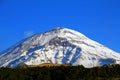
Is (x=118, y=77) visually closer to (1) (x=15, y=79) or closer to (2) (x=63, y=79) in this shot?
(2) (x=63, y=79)

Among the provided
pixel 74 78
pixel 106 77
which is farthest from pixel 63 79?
pixel 106 77

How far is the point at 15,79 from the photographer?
573 ft

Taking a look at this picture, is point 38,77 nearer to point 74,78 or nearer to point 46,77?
point 46,77

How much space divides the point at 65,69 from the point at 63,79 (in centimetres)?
1236

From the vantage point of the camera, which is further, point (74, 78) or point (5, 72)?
point (5, 72)

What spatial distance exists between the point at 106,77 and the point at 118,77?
15.2 ft

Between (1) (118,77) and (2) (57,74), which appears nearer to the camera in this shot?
(1) (118,77)

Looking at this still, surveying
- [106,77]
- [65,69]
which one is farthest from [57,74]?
[106,77]

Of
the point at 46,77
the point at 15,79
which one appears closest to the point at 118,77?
the point at 46,77

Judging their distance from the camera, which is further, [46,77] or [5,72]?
[5,72]

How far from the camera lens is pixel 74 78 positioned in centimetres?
17062

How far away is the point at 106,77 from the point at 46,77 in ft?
71.2

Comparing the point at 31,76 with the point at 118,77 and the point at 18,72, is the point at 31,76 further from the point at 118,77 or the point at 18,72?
the point at 118,77

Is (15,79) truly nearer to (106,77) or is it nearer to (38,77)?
(38,77)
